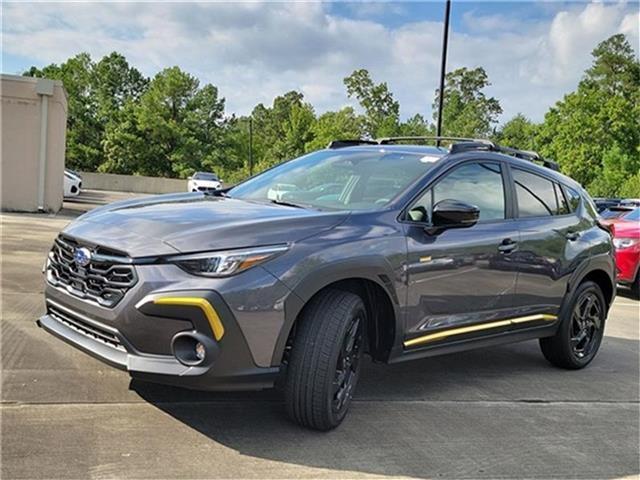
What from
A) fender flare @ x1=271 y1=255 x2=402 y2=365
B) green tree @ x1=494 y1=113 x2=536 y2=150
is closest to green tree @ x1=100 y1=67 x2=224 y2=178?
green tree @ x1=494 y1=113 x2=536 y2=150

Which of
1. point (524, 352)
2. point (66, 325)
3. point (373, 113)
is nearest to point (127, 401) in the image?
point (66, 325)

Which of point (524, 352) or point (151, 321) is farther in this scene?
point (524, 352)

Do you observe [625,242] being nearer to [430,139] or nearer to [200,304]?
[430,139]

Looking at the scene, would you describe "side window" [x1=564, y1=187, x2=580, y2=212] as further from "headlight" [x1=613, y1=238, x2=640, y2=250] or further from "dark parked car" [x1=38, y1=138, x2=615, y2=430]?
"headlight" [x1=613, y1=238, x2=640, y2=250]

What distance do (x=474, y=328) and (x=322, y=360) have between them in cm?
150

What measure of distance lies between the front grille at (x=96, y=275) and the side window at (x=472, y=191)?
5.94 feet

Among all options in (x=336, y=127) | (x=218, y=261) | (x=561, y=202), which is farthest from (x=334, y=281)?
(x=336, y=127)

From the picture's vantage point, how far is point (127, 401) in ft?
12.2

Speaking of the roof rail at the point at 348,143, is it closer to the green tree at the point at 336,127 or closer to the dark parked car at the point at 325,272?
the dark parked car at the point at 325,272

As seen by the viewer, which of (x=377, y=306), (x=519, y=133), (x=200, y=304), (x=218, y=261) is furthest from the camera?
(x=519, y=133)

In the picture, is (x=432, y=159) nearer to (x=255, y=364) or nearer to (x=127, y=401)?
(x=255, y=364)

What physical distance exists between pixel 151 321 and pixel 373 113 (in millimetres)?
54774

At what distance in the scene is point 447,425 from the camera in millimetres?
3855

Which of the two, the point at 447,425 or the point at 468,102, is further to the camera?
the point at 468,102
